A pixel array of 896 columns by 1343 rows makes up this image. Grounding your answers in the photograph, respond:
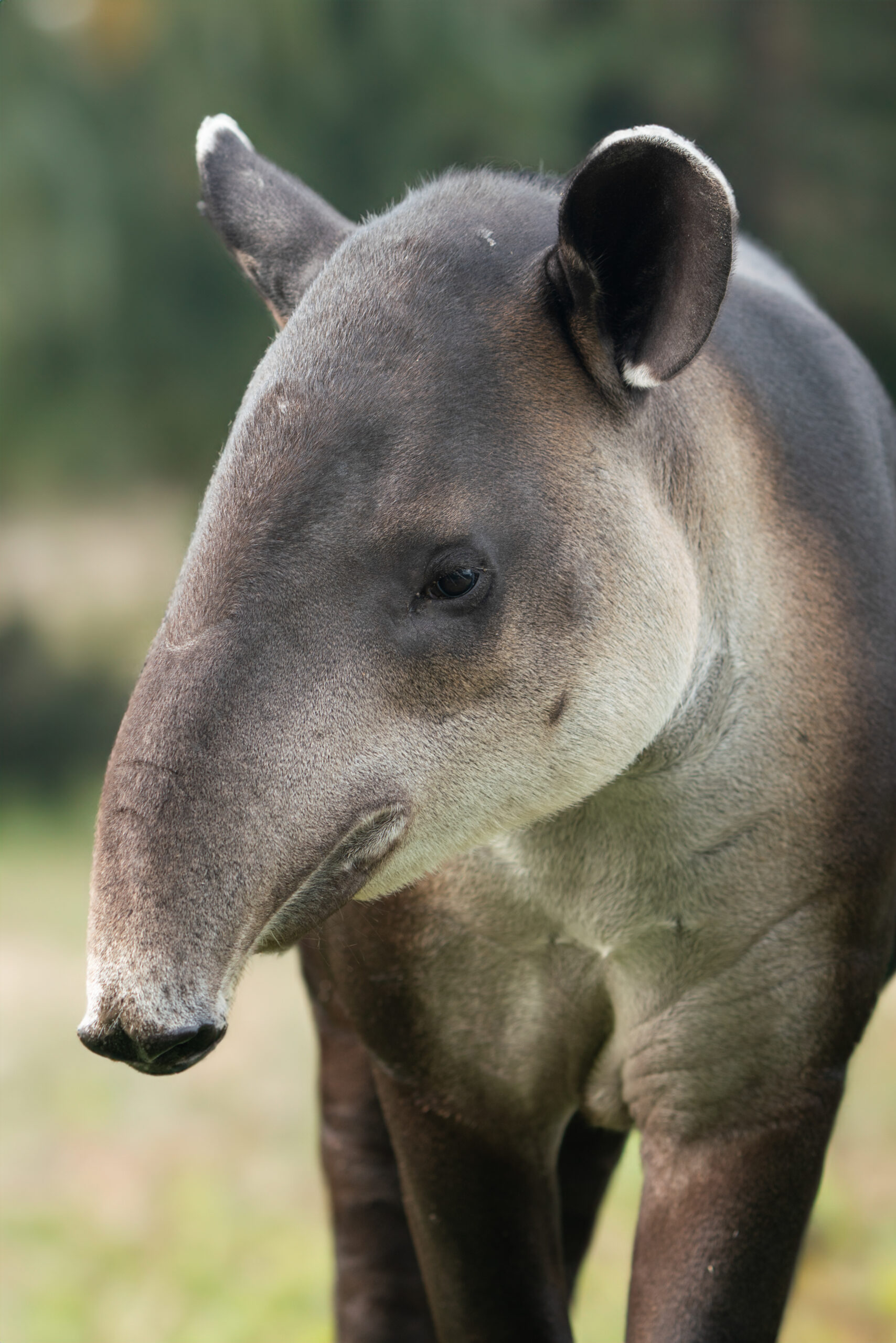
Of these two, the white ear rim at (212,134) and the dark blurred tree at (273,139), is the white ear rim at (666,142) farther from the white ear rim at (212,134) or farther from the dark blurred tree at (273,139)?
the dark blurred tree at (273,139)

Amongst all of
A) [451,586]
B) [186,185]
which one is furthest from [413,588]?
[186,185]

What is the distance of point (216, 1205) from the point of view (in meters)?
6.34

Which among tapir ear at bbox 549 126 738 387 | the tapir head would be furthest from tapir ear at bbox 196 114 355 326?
tapir ear at bbox 549 126 738 387

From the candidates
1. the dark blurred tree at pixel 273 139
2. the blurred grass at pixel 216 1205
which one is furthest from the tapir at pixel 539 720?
the dark blurred tree at pixel 273 139

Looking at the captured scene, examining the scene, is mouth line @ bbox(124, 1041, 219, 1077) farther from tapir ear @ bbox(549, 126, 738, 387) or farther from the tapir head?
tapir ear @ bbox(549, 126, 738, 387)

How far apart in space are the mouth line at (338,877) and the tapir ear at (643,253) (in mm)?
793

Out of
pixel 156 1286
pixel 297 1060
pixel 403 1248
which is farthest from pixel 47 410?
pixel 403 1248

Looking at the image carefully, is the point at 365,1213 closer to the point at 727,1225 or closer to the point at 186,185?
the point at 727,1225

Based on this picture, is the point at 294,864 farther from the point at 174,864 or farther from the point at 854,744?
the point at 854,744

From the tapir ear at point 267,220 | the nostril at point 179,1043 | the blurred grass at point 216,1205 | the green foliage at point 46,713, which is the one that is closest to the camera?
the nostril at point 179,1043

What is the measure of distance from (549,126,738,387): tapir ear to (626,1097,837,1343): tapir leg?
4.81 ft

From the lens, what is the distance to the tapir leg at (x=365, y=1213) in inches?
162

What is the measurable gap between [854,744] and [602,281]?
100 centimetres

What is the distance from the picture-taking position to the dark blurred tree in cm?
1385
